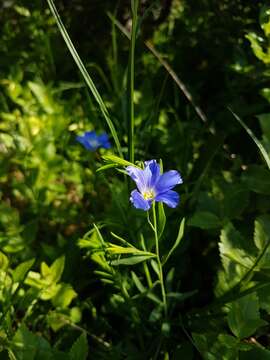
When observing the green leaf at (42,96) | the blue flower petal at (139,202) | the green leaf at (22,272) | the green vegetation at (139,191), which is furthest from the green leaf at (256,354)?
the green leaf at (42,96)

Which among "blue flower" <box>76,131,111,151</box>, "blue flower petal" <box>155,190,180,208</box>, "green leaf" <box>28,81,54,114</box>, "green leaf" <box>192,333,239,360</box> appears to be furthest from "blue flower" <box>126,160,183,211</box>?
"green leaf" <box>28,81,54,114</box>

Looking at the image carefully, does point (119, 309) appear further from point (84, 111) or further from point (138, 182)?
point (84, 111)

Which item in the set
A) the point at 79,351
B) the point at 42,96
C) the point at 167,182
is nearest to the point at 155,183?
the point at 167,182

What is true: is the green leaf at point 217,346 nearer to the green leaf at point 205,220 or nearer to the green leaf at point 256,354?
the green leaf at point 256,354

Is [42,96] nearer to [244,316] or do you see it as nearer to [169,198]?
[169,198]

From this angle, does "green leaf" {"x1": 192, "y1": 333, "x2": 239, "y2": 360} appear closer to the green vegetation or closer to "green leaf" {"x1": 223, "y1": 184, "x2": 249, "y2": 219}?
the green vegetation
